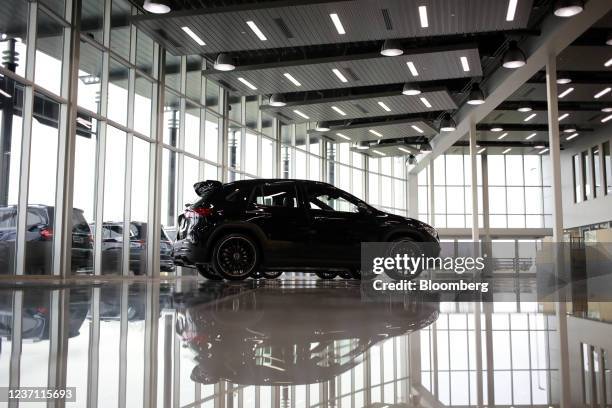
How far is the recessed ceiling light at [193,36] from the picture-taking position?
530 inches

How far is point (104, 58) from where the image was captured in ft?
47.0

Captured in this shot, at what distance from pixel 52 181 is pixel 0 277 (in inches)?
96.0

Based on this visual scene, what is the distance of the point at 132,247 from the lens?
51.2 ft

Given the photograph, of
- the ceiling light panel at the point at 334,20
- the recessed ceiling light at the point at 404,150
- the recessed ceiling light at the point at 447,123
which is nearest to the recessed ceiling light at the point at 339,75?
the ceiling light panel at the point at 334,20

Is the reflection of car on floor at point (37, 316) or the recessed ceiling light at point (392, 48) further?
the recessed ceiling light at point (392, 48)

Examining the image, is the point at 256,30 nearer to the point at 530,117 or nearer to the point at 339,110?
the point at 339,110

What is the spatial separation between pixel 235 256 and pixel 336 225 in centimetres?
141

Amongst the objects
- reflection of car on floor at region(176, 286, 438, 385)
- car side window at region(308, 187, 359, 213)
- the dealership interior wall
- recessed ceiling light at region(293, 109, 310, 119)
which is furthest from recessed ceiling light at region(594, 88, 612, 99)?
reflection of car on floor at region(176, 286, 438, 385)

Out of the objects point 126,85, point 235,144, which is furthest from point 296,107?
point 126,85

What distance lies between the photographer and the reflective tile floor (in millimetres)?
1911

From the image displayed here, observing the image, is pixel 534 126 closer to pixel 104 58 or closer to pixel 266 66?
pixel 266 66

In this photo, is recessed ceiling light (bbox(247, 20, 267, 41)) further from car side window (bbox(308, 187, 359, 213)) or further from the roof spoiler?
car side window (bbox(308, 187, 359, 213))

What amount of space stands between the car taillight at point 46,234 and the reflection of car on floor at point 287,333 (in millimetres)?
8259

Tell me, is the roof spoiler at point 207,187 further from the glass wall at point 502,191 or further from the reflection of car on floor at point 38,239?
the glass wall at point 502,191
